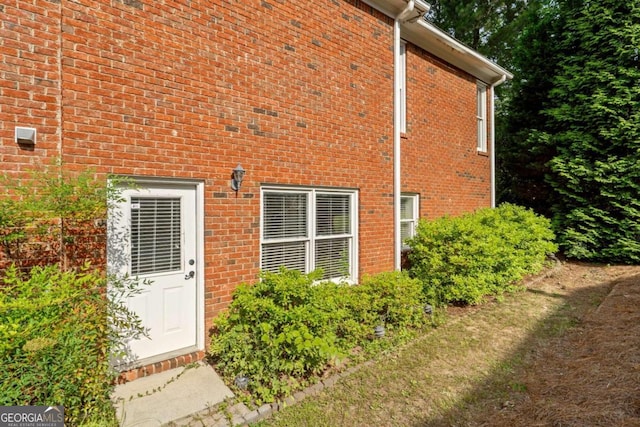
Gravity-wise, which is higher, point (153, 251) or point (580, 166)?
point (580, 166)

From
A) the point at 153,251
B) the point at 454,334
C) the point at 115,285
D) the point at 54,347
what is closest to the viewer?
the point at 54,347

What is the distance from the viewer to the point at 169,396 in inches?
145

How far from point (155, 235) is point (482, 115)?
10007 mm

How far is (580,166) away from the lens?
1103 centimetres

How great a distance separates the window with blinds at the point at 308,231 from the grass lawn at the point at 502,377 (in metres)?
1.87

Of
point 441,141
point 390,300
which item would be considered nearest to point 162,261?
point 390,300

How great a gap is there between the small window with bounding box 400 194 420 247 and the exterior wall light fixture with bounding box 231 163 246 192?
4415 mm

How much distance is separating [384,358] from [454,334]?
1.51 m

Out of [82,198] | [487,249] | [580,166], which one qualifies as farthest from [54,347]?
[580,166]

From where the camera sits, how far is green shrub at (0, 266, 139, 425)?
8.54 ft

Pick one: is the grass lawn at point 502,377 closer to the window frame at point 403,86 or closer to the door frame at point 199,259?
the door frame at point 199,259

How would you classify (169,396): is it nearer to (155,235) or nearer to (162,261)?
(162,261)

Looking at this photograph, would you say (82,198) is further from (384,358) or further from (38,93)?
(384,358)

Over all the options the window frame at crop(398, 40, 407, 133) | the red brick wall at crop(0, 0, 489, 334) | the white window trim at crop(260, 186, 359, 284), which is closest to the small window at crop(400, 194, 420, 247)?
the red brick wall at crop(0, 0, 489, 334)
